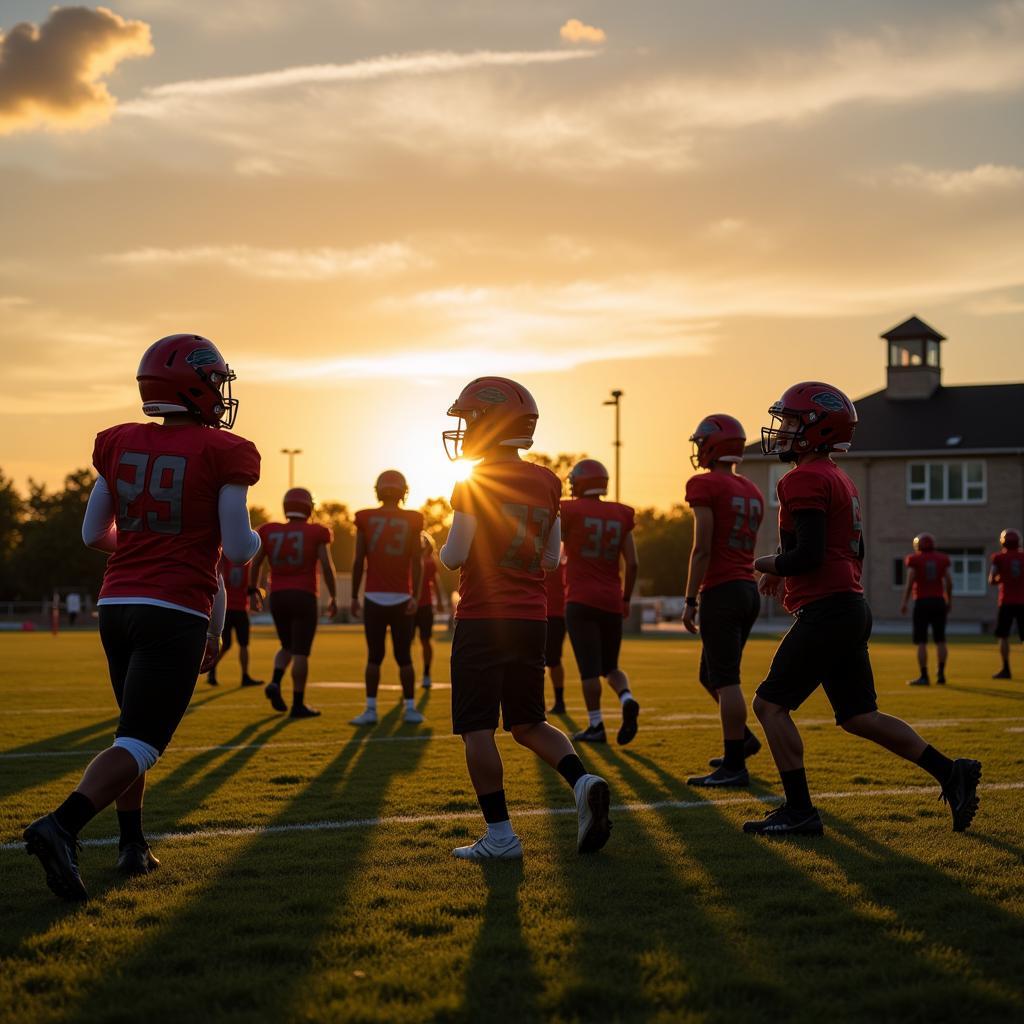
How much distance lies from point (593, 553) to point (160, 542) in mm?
5940

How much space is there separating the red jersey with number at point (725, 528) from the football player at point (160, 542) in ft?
13.1

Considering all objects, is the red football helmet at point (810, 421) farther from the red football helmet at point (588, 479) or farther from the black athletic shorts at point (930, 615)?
the black athletic shorts at point (930, 615)

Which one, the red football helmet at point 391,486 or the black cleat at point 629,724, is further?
the red football helmet at point 391,486

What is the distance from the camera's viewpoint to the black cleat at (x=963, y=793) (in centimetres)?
646

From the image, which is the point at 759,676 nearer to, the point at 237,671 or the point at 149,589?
the point at 237,671

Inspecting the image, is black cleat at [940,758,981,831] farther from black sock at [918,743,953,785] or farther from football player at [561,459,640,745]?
football player at [561,459,640,745]

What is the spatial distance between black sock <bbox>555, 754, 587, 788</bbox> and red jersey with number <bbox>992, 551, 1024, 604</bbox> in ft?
51.5

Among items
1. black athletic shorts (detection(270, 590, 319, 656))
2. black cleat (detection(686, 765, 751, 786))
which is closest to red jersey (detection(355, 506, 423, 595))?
black athletic shorts (detection(270, 590, 319, 656))

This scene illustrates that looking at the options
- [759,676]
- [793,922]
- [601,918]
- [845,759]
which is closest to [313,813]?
[601,918]

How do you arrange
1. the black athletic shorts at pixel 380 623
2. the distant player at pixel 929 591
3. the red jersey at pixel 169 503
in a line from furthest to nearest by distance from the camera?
the distant player at pixel 929 591
the black athletic shorts at pixel 380 623
the red jersey at pixel 169 503

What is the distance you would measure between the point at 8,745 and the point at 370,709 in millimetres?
3421

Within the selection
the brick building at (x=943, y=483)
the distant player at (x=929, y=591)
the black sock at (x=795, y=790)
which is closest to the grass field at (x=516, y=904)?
the black sock at (x=795, y=790)

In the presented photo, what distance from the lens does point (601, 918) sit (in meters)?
4.85

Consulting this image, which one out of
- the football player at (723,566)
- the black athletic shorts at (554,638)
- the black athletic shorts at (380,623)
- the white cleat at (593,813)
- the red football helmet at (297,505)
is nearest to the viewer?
the white cleat at (593,813)
